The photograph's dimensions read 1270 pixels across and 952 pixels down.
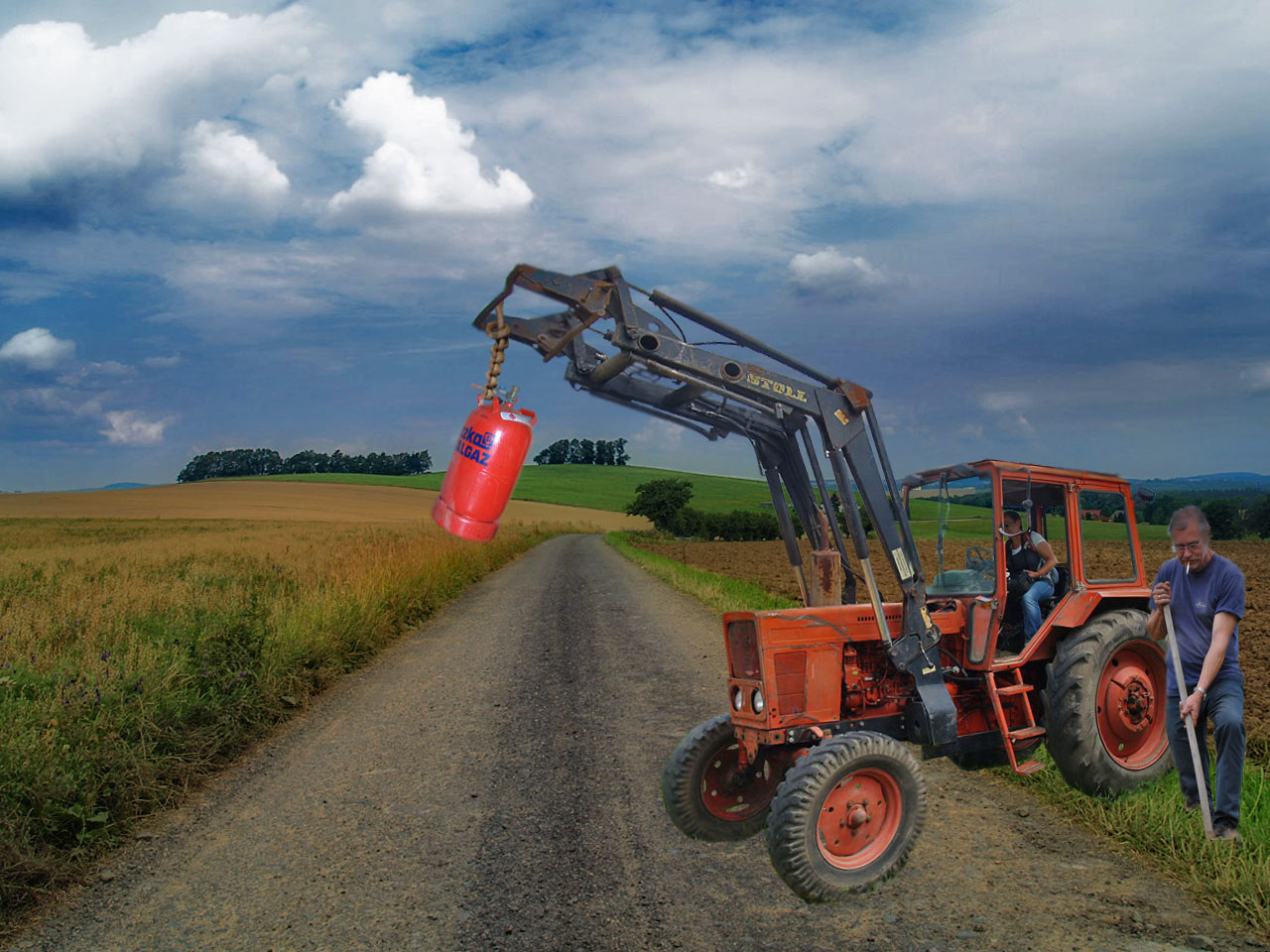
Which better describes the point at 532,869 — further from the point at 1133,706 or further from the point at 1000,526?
the point at 1133,706

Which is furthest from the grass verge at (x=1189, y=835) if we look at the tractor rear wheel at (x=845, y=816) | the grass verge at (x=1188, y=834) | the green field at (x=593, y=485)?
the green field at (x=593, y=485)

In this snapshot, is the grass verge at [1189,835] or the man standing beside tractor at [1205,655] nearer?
the grass verge at [1189,835]

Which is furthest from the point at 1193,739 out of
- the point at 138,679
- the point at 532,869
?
the point at 138,679

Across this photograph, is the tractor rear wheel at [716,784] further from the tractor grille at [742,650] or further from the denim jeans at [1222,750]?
the denim jeans at [1222,750]

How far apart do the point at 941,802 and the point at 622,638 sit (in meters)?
7.04

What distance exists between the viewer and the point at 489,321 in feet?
15.1

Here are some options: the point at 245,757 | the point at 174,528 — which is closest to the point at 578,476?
the point at 174,528

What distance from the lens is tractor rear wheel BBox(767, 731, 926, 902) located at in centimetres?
410

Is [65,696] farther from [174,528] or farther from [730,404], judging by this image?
[174,528]

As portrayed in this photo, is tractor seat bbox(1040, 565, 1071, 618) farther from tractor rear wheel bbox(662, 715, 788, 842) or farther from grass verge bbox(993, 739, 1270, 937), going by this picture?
tractor rear wheel bbox(662, 715, 788, 842)

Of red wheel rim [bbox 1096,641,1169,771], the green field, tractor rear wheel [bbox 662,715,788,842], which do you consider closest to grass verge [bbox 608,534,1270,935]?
red wheel rim [bbox 1096,641,1169,771]

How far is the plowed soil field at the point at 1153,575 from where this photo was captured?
9.12 metres

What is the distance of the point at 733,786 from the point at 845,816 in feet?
2.89

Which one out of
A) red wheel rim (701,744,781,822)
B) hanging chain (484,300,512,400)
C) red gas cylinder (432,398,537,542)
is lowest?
red wheel rim (701,744,781,822)
